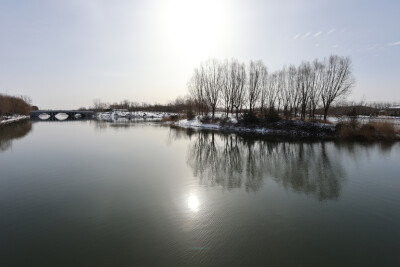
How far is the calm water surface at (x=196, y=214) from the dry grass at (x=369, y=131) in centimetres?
1213

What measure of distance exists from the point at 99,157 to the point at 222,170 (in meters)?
7.36

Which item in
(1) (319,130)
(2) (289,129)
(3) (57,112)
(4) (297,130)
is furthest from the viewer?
(3) (57,112)

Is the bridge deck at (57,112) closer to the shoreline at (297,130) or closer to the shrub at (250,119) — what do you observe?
the shrub at (250,119)

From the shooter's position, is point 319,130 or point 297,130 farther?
point 297,130

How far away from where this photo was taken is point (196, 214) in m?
5.70

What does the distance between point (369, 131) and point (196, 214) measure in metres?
22.7

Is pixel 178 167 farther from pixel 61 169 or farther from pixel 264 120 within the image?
pixel 264 120

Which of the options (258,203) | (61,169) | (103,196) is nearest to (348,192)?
(258,203)

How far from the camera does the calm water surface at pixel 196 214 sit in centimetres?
409

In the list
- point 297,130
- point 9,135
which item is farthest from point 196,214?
point 9,135

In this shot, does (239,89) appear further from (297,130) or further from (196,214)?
(196,214)

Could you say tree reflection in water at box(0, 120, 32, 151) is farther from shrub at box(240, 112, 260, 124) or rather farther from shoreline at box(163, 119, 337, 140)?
shrub at box(240, 112, 260, 124)

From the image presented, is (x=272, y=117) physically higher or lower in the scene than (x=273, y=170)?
higher

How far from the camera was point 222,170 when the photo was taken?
1013cm
